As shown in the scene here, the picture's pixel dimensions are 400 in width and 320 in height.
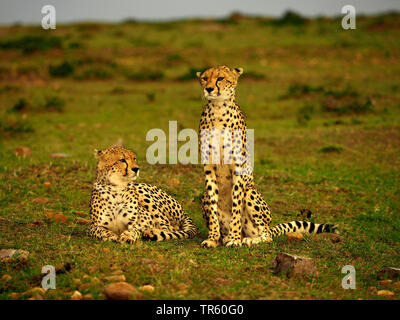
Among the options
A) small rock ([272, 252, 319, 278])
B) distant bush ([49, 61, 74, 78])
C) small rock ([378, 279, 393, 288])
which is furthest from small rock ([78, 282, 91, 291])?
distant bush ([49, 61, 74, 78])

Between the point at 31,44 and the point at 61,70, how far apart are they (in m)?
4.81

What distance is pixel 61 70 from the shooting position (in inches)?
772

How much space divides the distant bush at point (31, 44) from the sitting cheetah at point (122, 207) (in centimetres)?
1807

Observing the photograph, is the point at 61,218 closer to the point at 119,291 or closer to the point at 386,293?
the point at 119,291

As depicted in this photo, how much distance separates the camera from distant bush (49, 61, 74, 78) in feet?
64.1

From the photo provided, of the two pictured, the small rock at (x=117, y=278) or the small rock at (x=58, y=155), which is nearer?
the small rock at (x=117, y=278)

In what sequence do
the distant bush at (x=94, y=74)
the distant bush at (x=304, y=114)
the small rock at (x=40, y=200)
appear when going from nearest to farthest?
the small rock at (x=40, y=200) < the distant bush at (x=304, y=114) < the distant bush at (x=94, y=74)

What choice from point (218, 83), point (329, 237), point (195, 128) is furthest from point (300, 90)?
point (218, 83)

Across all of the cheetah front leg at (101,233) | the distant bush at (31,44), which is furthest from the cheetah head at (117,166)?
the distant bush at (31,44)

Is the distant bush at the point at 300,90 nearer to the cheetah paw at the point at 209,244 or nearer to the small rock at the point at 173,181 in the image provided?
the small rock at the point at 173,181

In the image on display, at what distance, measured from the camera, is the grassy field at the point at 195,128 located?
196 inches

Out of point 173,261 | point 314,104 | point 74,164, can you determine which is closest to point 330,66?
point 314,104

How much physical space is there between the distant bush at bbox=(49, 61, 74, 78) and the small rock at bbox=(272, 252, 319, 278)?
620 inches
